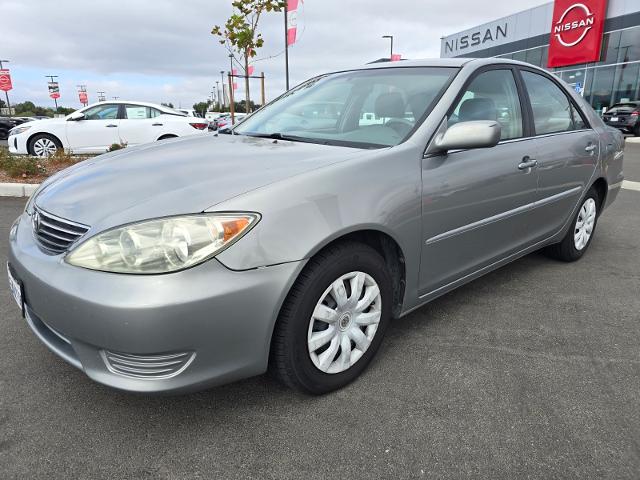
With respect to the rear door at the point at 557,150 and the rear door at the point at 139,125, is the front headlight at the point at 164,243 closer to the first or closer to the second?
the rear door at the point at 557,150

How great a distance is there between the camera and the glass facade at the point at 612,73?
22625mm

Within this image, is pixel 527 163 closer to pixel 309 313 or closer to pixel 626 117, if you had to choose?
pixel 309 313

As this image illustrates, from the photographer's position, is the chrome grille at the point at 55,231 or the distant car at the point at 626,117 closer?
the chrome grille at the point at 55,231

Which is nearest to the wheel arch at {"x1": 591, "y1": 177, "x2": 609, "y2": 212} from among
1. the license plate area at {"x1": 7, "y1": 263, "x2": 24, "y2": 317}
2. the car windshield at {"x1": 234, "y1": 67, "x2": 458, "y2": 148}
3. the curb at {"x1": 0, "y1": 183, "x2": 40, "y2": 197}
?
the car windshield at {"x1": 234, "y1": 67, "x2": 458, "y2": 148}

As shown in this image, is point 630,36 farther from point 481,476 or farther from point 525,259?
point 481,476

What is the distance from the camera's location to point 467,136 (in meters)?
2.29

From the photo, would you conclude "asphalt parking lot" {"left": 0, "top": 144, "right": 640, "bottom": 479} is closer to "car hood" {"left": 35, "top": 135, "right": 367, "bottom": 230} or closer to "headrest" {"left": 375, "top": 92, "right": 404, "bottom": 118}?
"car hood" {"left": 35, "top": 135, "right": 367, "bottom": 230}

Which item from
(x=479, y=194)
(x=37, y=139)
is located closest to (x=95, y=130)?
(x=37, y=139)

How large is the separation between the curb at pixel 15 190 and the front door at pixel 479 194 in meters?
6.17

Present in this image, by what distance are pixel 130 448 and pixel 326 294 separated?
3.14 ft

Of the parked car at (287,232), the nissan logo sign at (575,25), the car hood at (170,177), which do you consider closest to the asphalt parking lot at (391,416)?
the parked car at (287,232)

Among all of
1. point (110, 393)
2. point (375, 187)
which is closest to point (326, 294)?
point (375, 187)

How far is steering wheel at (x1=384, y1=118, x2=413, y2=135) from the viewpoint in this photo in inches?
95.5

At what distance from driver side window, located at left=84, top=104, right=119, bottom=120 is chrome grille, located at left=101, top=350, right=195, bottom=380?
32.4 ft
